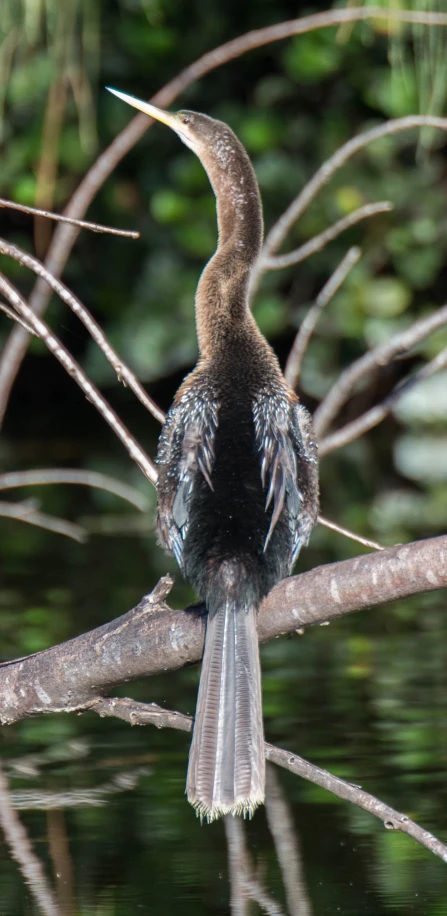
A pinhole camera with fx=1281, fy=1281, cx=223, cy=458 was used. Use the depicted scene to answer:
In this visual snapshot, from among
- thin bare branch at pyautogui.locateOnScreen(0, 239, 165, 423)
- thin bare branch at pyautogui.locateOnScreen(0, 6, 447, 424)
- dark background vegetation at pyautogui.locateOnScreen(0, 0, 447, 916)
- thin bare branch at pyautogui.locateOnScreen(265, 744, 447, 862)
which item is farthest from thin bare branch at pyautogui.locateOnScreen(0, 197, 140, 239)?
dark background vegetation at pyautogui.locateOnScreen(0, 0, 447, 916)

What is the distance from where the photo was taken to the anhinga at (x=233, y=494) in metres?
1.99

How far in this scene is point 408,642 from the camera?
443 centimetres

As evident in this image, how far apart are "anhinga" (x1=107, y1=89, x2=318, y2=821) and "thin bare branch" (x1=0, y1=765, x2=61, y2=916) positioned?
581mm

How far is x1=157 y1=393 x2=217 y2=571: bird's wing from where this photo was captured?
2.35 meters

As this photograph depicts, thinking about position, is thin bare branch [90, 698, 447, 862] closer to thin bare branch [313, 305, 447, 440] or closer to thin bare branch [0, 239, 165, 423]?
thin bare branch [0, 239, 165, 423]

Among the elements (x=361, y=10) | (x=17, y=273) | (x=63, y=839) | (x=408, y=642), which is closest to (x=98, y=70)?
(x=17, y=273)

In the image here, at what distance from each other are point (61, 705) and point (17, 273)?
639cm

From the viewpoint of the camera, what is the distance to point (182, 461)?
2.39m

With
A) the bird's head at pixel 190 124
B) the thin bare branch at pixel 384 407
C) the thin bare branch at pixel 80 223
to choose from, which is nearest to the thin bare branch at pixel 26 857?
the thin bare branch at pixel 384 407

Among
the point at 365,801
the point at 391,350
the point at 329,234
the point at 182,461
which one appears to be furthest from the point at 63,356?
the point at 365,801

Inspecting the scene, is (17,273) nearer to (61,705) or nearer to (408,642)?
(408,642)

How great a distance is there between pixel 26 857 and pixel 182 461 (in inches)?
35.9

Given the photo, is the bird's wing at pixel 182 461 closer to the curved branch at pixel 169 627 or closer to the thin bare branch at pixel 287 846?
the curved branch at pixel 169 627

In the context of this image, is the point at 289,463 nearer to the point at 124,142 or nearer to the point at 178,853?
the point at 124,142
